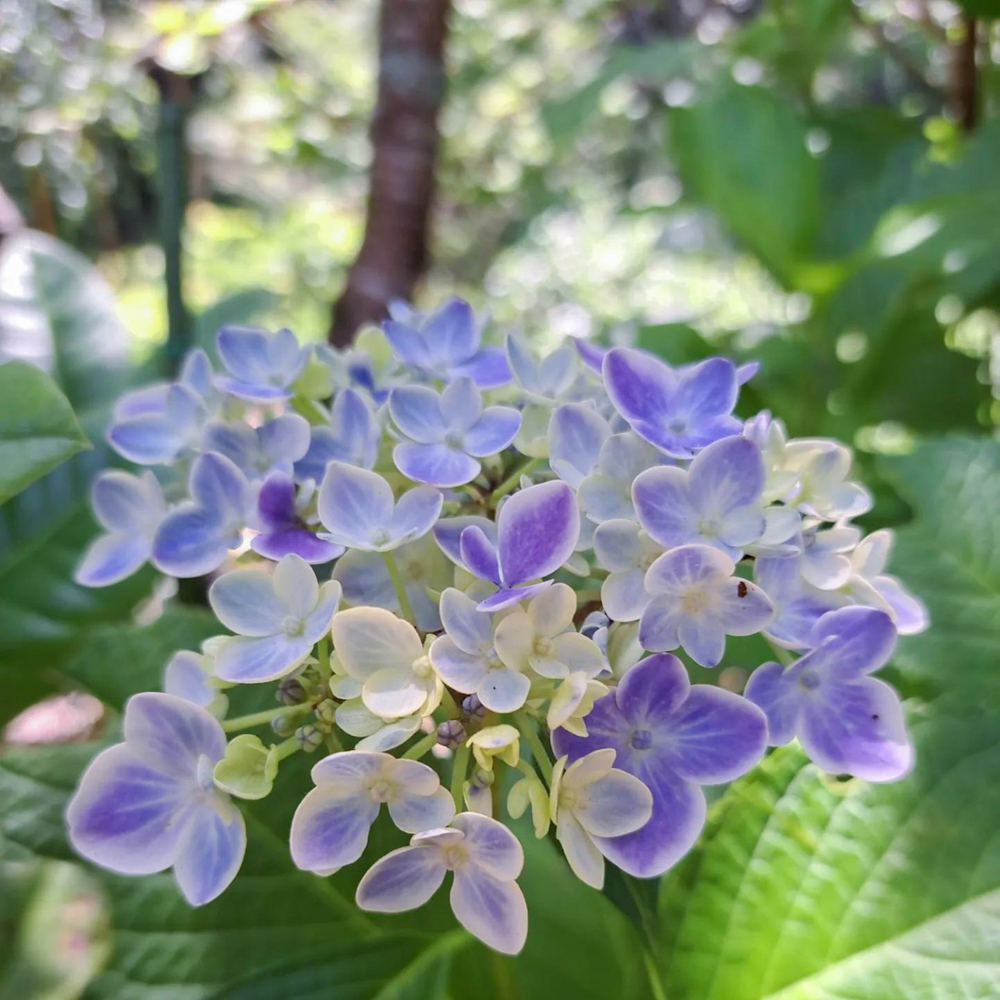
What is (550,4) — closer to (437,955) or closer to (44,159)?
(44,159)

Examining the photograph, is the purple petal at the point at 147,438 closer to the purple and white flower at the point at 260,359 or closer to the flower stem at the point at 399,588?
the purple and white flower at the point at 260,359

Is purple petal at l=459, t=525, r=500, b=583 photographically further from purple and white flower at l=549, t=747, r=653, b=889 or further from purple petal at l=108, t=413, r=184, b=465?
purple petal at l=108, t=413, r=184, b=465

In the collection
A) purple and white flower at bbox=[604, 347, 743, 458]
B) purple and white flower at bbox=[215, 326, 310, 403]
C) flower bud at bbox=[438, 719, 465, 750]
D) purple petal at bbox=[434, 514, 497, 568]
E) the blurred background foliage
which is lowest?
the blurred background foliage

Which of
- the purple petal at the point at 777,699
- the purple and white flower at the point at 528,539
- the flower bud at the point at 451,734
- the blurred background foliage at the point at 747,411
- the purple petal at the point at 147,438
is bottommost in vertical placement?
the blurred background foliage at the point at 747,411

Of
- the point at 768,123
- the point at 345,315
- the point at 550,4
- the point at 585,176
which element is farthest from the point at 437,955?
the point at 585,176

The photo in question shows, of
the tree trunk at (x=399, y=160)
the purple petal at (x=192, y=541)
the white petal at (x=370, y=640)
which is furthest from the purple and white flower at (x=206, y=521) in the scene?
the tree trunk at (x=399, y=160)

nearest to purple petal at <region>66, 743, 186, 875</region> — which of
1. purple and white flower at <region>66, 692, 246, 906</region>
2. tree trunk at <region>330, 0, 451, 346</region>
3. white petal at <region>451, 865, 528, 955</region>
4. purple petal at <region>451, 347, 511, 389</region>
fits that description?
purple and white flower at <region>66, 692, 246, 906</region>

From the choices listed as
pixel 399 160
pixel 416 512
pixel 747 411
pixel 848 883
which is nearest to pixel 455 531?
pixel 416 512
